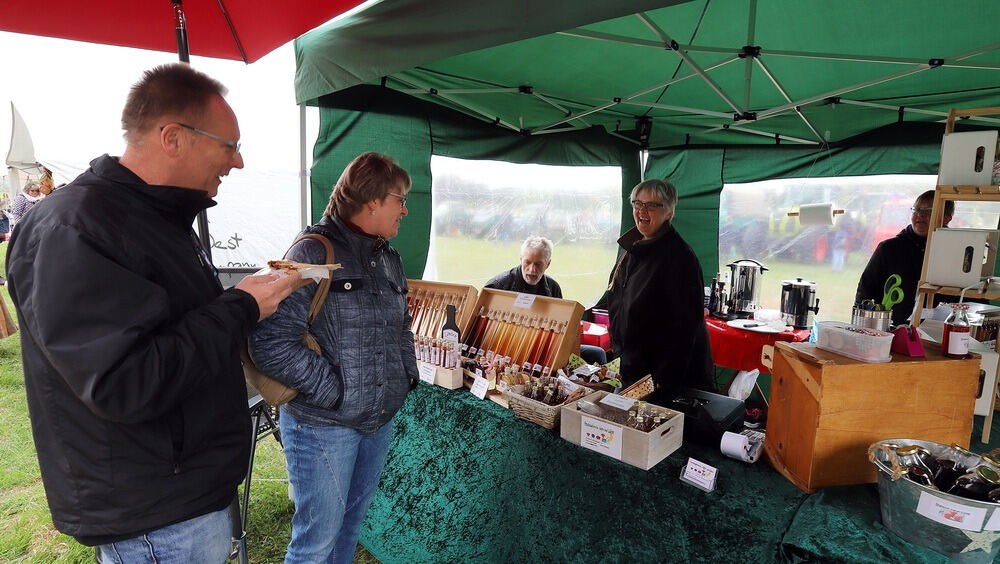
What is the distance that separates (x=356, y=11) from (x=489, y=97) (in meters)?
1.88

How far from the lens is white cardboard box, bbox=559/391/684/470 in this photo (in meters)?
1.43

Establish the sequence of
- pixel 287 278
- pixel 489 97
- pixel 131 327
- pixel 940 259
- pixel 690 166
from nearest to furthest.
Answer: pixel 131 327 → pixel 287 278 → pixel 940 259 → pixel 489 97 → pixel 690 166

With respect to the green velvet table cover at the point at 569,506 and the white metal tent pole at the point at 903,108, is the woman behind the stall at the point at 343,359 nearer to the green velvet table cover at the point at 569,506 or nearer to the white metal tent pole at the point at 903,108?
the green velvet table cover at the point at 569,506

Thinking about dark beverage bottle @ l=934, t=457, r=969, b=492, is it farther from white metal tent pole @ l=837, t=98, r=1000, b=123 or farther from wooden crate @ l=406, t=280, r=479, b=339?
white metal tent pole @ l=837, t=98, r=1000, b=123

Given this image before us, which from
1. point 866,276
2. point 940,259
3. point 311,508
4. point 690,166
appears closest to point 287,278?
point 311,508

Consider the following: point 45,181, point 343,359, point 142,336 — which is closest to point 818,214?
point 343,359

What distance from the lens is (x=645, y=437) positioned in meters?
1.41

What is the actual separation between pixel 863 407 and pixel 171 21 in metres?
2.95

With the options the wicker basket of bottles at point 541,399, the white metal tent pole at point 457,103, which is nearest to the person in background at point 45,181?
the white metal tent pole at point 457,103

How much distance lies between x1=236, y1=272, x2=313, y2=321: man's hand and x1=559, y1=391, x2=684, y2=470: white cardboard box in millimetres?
941

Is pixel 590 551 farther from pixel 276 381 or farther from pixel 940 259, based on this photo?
pixel 940 259

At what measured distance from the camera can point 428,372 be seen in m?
2.26

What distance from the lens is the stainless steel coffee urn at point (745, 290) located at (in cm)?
418

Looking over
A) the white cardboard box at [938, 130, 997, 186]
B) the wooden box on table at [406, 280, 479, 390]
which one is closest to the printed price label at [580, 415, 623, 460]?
the wooden box on table at [406, 280, 479, 390]
